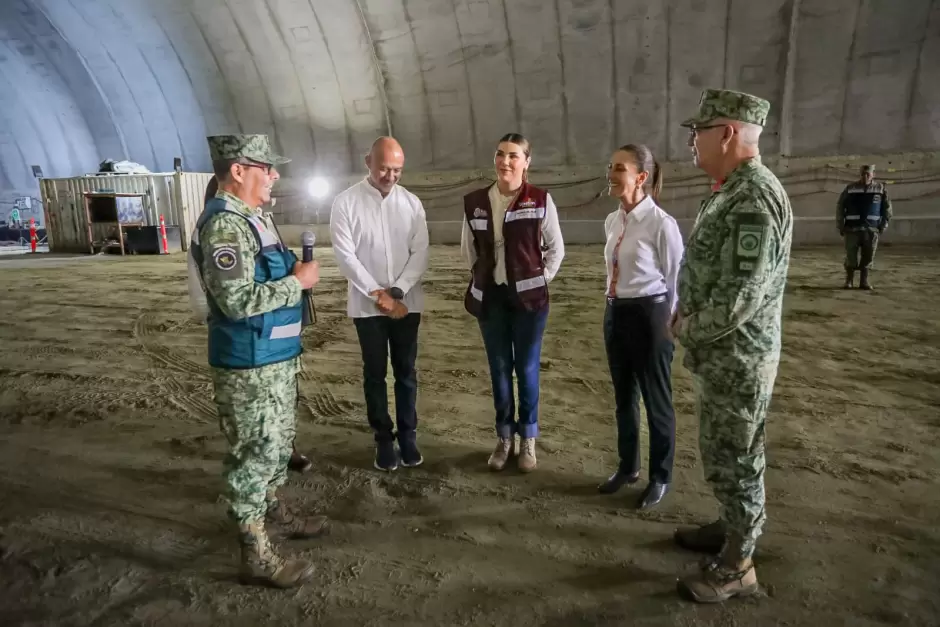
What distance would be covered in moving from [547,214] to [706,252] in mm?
1154

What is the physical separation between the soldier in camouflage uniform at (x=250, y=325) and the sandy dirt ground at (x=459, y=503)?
32 cm

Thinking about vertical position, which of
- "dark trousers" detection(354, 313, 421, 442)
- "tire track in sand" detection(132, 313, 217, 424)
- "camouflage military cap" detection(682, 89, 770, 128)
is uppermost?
"camouflage military cap" detection(682, 89, 770, 128)

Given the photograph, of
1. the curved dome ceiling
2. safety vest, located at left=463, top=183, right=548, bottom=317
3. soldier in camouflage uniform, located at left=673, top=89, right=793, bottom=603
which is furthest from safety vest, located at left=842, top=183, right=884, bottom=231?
soldier in camouflage uniform, located at left=673, top=89, right=793, bottom=603

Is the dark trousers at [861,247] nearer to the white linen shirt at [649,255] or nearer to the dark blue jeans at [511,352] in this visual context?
the white linen shirt at [649,255]

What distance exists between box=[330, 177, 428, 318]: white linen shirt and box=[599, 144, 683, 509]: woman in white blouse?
3.52ft

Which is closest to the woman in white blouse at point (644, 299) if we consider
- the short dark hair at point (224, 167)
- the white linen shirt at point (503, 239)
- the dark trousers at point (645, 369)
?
the dark trousers at point (645, 369)

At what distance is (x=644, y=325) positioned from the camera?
9.32 ft

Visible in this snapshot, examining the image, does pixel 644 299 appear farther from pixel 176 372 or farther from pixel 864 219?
pixel 864 219

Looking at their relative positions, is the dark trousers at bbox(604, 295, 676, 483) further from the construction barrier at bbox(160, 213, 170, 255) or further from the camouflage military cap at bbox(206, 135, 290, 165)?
the construction barrier at bbox(160, 213, 170, 255)

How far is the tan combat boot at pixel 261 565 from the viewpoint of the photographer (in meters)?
2.37

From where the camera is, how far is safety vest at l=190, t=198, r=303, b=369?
89.7 inches

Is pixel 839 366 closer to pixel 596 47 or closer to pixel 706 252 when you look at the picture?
pixel 706 252

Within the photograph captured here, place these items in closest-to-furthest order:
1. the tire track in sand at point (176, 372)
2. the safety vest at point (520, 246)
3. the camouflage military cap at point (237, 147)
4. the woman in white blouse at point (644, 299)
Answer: the camouflage military cap at point (237, 147), the woman in white blouse at point (644, 299), the safety vest at point (520, 246), the tire track in sand at point (176, 372)

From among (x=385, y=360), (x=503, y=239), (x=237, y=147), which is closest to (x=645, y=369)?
(x=503, y=239)
